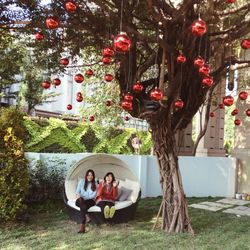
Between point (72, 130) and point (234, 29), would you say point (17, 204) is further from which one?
point (72, 130)

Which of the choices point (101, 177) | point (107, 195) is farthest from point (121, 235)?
point (101, 177)

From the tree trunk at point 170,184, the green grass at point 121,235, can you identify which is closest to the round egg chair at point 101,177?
the green grass at point 121,235

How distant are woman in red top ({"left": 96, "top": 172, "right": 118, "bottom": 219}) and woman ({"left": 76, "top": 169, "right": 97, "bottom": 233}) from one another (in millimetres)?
108

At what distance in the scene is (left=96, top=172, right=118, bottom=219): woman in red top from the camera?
6.57m

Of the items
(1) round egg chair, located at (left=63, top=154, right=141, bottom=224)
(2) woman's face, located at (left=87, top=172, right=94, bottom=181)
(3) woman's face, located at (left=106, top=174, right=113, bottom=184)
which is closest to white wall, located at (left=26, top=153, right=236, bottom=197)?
(1) round egg chair, located at (left=63, top=154, right=141, bottom=224)

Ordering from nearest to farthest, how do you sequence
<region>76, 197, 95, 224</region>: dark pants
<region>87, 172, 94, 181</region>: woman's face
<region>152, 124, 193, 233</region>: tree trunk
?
<region>152, 124, 193, 233</region>: tree trunk → <region>76, 197, 95, 224</region>: dark pants → <region>87, 172, 94, 181</region>: woman's face

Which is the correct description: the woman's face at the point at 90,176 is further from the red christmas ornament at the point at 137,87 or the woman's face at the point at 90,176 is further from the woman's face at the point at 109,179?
the red christmas ornament at the point at 137,87

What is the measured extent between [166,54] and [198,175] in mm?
5333

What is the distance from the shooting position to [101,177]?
25.9ft

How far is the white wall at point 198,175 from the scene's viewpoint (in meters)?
9.86

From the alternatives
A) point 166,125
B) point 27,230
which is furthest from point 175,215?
point 27,230

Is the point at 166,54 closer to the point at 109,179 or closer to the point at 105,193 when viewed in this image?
the point at 109,179

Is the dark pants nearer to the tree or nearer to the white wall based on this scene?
the tree

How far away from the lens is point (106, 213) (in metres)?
6.54
